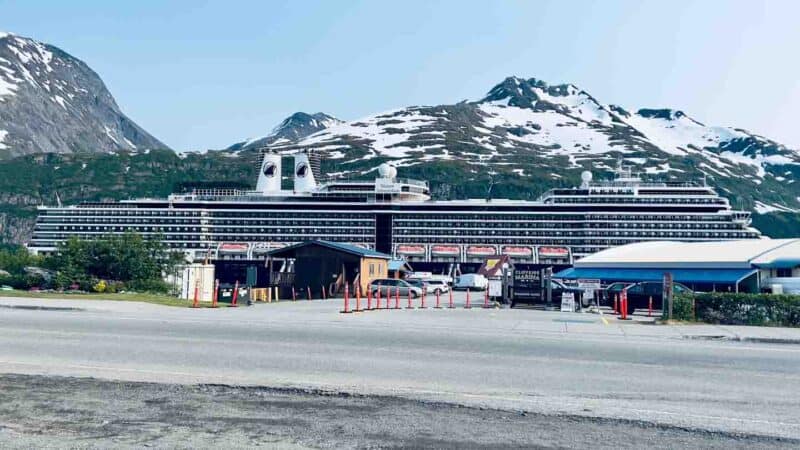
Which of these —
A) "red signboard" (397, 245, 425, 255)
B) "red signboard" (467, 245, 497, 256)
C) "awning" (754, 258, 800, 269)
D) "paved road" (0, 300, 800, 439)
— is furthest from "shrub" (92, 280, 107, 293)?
"red signboard" (467, 245, 497, 256)

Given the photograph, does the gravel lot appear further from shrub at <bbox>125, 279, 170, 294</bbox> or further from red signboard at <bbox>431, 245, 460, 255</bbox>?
red signboard at <bbox>431, 245, 460, 255</bbox>

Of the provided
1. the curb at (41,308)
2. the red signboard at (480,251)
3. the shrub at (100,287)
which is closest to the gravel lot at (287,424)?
the curb at (41,308)

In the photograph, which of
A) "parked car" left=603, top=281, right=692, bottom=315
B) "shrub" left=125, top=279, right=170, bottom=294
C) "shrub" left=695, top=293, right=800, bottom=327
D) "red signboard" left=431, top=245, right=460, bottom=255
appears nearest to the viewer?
"shrub" left=695, top=293, right=800, bottom=327

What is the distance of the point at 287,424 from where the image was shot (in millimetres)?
7738

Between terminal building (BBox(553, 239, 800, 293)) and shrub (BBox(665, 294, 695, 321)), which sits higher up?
terminal building (BBox(553, 239, 800, 293))

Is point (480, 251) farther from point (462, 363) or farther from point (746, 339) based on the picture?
point (462, 363)

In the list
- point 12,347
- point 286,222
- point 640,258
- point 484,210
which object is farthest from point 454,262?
point 12,347

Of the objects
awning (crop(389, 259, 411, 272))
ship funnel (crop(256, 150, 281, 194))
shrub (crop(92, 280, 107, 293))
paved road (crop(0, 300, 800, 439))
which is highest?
ship funnel (crop(256, 150, 281, 194))

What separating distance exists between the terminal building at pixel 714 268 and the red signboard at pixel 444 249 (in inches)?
3057

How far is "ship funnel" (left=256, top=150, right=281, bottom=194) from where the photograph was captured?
142125mm

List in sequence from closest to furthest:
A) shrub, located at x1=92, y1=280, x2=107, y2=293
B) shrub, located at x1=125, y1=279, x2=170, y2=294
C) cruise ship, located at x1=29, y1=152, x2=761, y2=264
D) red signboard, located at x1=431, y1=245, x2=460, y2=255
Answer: shrub, located at x1=92, y1=280, x2=107, y2=293 → shrub, located at x1=125, y1=279, x2=170, y2=294 → cruise ship, located at x1=29, y1=152, x2=761, y2=264 → red signboard, located at x1=431, y1=245, x2=460, y2=255

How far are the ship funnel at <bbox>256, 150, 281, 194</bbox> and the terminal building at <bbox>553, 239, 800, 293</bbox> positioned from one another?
10534 centimetres

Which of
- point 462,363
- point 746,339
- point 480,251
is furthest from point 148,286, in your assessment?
point 480,251

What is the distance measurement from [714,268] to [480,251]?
8254 cm
